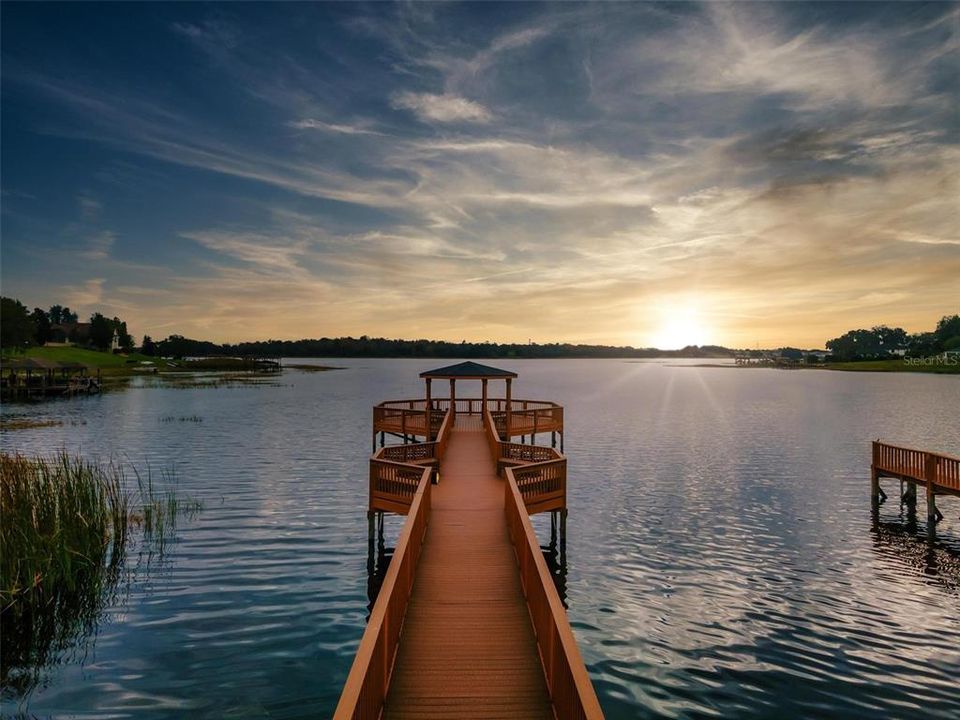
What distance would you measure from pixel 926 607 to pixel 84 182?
51.1 m

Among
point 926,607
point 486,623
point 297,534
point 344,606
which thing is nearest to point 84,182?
point 297,534

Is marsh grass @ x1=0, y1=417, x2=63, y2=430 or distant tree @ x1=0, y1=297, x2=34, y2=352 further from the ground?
distant tree @ x1=0, y1=297, x2=34, y2=352

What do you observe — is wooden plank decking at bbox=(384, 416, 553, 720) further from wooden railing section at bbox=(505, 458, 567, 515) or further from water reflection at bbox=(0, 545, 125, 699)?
water reflection at bbox=(0, 545, 125, 699)

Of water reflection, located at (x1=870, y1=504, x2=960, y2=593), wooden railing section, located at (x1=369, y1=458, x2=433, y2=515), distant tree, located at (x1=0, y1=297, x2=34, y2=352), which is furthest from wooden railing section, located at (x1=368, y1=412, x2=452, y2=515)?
distant tree, located at (x1=0, y1=297, x2=34, y2=352)

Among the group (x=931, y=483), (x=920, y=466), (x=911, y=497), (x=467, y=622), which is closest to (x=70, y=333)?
(x=467, y=622)

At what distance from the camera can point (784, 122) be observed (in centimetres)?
3025

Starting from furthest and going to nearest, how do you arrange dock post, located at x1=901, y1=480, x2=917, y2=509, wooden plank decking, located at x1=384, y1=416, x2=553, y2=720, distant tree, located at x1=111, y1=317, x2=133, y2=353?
distant tree, located at x1=111, y1=317, x2=133, y2=353 → dock post, located at x1=901, y1=480, x2=917, y2=509 → wooden plank decking, located at x1=384, y1=416, x2=553, y2=720

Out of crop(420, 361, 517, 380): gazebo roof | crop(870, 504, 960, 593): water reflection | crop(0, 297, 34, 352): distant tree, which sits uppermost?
crop(0, 297, 34, 352): distant tree

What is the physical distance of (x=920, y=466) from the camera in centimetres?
2084

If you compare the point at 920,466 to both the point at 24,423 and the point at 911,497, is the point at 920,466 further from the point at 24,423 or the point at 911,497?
the point at 24,423

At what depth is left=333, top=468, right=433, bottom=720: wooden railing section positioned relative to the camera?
4.52 meters

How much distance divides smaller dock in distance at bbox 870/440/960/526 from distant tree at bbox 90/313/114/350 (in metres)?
182

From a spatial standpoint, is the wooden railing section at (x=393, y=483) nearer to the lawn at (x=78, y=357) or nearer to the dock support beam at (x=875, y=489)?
the dock support beam at (x=875, y=489)

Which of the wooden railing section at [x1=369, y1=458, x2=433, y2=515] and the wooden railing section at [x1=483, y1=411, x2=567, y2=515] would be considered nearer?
the wooden railing section at [x1=369, y1=458, x2=433, y2=515]
